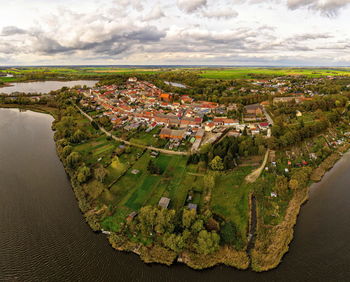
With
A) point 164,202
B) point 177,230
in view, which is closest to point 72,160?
point 164,202

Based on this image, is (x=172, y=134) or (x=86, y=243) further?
(x=172, y=134)

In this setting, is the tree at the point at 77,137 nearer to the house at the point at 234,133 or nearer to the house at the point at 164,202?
the house at the point at 164,202

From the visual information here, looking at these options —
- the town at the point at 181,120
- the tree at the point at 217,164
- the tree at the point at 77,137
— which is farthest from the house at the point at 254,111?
the tree at the point at 77,137

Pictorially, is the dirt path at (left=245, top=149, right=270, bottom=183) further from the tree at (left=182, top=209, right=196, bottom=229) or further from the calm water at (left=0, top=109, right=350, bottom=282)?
the tree at (left=182, top=209, right=196, bottom=229)

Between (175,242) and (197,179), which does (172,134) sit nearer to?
(197,179)

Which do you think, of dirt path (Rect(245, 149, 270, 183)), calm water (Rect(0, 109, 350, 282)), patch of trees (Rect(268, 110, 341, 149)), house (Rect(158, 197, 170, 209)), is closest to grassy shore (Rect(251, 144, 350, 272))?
calm water (Rect(0, 109, 350, 282))
